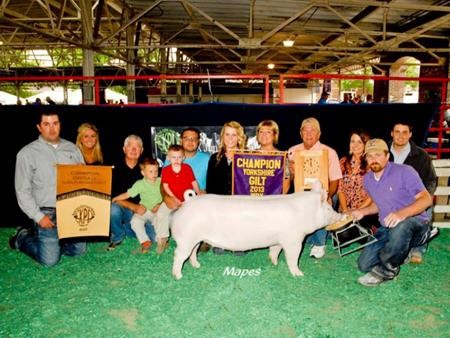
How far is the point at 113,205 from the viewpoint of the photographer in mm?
3963

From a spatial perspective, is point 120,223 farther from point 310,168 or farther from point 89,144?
point 310,168

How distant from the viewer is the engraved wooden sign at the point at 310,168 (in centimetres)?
349

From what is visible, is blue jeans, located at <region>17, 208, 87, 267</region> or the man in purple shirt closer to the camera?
the man in purple shirt

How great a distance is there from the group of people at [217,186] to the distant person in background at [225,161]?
1cm

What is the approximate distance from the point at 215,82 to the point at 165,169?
18.1 meters

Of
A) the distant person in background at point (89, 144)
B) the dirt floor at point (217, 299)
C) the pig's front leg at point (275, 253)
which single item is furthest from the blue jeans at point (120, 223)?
the pig's front leg at point (275, 253)

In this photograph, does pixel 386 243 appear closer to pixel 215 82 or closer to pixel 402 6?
pixel 402 6

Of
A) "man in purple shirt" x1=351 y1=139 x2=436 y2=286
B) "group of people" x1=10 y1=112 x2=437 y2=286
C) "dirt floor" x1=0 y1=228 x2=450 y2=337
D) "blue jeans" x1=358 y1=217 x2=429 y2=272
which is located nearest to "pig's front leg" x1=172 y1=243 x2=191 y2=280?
"dirt floor" x1=0 y1=228 x2=450 y2=337

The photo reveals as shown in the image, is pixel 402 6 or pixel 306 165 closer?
pixel 306 165

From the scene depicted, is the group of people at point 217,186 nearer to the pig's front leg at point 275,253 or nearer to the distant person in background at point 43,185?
the distant person in background at point 43,185

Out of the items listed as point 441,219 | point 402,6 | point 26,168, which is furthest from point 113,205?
point 402,6

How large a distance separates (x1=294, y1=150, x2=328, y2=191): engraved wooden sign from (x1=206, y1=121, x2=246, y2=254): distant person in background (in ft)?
2.02

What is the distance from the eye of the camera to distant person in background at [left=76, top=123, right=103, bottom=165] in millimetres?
3959

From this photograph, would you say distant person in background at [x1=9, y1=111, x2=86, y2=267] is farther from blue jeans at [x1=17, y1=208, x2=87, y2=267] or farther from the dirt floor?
the dirt floor
